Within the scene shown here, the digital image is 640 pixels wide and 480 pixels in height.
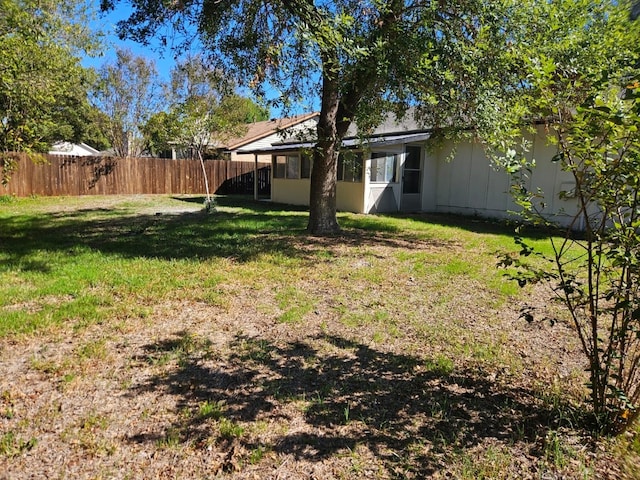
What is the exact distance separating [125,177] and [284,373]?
20.3 m

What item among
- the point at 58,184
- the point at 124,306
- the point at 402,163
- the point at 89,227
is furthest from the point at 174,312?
the point at 58,184

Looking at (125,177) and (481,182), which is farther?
(125,177)

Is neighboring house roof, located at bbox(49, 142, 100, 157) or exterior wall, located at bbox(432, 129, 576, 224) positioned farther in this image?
neighboring house roof, located at bbox(49, 142, 100, 157)

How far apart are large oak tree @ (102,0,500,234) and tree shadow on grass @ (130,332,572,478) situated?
379cm

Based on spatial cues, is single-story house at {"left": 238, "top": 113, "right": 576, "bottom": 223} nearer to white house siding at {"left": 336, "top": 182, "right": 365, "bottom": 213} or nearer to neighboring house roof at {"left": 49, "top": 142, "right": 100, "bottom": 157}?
white house siding at {"left": 336, "top": 182, "right": 365, "bottom": 213}

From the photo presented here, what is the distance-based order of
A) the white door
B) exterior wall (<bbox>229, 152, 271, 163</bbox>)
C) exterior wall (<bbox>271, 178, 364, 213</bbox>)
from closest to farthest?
exterior wall (<bbox>271, 178, 364, 213</bbox>) → the white door → exterior wall (<bbox>229, 152, 271, 163</bbox>)

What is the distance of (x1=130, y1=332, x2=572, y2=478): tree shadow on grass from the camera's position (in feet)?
8.17

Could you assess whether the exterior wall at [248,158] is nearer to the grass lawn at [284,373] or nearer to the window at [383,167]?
the window at [383,167]

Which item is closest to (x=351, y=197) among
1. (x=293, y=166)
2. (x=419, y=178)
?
(x=419, y=178)

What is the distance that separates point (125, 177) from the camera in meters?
20.9

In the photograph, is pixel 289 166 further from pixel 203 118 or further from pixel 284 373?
pixel 284 373

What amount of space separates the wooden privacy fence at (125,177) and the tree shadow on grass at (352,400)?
1791 centimetres

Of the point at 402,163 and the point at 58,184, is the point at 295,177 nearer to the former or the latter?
the point at 402,163

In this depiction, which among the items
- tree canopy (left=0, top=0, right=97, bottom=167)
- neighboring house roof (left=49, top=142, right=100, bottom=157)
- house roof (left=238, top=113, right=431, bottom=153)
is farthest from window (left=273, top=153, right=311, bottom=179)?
neighboring house roof (left=49, top=142, right=100, bottom=157)
